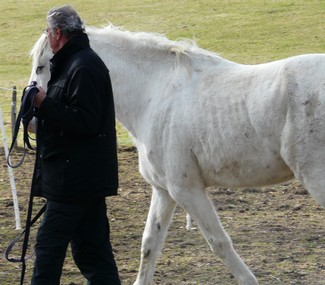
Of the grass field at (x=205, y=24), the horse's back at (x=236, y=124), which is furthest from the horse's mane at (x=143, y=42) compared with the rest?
the grass field at (x=205, y=24)

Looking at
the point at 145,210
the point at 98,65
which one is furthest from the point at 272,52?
the point at 98,65

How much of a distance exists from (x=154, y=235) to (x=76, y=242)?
121 centimetres

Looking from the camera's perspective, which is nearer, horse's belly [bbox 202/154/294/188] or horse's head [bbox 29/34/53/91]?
horse's belly [bbox 202/154/294/188]

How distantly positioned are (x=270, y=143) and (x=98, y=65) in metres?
1.30

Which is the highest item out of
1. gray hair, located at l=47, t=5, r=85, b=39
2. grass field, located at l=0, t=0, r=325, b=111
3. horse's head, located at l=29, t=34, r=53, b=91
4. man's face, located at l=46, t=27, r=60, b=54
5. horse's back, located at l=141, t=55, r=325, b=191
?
gray hair, located at l=47, t=5, r=85, b=39

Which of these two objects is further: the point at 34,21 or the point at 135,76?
the point at 34,21

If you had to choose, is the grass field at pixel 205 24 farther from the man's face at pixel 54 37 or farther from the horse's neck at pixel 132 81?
the man's face at pixel 54 37

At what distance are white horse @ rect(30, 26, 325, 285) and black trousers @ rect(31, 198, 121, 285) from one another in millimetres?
864

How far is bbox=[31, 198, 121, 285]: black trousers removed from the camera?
507 centimetres

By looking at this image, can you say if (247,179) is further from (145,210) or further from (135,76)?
(145,210)

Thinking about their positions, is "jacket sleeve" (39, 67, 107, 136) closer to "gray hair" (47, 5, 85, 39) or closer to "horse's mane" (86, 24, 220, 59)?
"gray hair" (47, 5, 85, 39)

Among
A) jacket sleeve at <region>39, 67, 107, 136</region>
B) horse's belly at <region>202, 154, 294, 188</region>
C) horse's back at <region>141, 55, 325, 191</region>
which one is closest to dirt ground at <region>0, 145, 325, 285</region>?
horse's belly at <region>202, 154, 294, 188</region>

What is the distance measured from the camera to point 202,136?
19.3 ft

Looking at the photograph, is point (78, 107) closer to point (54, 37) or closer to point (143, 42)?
point (54, 37)
